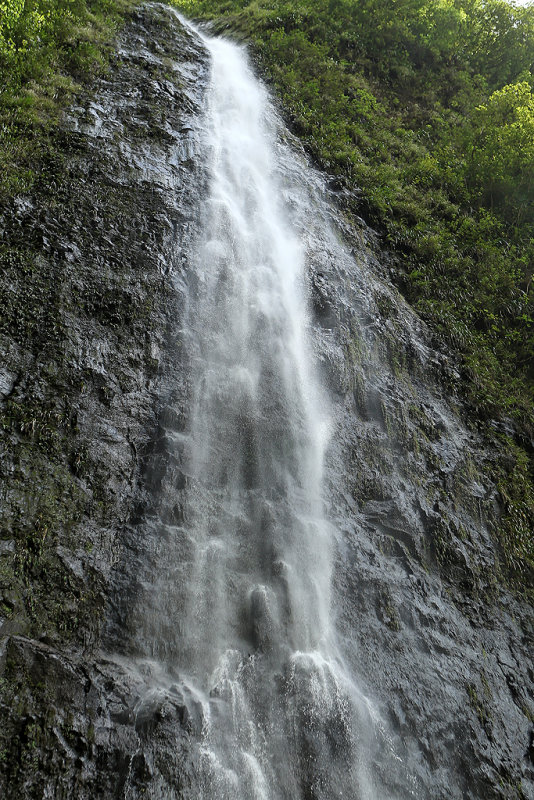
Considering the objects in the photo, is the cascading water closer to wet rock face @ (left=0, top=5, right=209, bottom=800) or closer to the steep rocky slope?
the steep rocky slope

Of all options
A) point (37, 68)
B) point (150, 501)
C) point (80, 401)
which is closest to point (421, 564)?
point (150, 501)

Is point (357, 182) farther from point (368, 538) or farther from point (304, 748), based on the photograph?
point (304, 748)

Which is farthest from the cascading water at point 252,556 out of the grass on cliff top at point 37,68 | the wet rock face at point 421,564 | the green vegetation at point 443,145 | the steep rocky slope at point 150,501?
the green vegetation at point 443,145

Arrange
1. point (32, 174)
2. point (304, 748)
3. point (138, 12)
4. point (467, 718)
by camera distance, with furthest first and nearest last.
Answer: point (138, 12) < point (32, 174) < point (467, 718) < point (304, 748)

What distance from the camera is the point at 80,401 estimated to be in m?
5.85

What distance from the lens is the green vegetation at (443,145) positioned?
925cm

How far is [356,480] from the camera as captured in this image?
21.9ft

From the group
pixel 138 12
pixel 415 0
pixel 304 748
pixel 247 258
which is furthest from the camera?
pixel 415 0

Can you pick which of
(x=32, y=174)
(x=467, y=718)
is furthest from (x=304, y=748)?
(x=32, y=174)

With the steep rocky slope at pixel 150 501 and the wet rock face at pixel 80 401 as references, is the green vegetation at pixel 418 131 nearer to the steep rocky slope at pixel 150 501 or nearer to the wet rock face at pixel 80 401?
the wet rock face at pixel 80 401

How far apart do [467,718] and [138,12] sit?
15.2m

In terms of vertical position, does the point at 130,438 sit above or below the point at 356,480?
below

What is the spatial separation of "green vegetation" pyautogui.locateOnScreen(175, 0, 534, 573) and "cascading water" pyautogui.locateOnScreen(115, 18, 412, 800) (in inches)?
114

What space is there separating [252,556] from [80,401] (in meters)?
2.53
